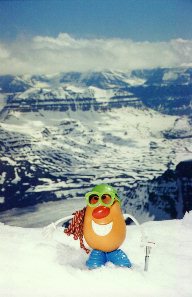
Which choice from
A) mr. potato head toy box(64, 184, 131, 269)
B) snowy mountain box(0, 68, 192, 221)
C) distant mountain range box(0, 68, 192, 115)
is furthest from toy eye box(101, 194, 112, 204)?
distant mountain range box(0, 68, 192, 115)

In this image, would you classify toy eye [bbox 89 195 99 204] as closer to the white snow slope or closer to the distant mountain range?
the white snow slope

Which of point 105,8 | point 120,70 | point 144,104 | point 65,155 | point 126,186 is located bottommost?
point 126,186

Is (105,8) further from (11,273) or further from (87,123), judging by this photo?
(11,273)

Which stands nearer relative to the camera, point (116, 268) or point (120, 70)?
point (116, 268)

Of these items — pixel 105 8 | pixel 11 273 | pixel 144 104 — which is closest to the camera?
pixel 11 273

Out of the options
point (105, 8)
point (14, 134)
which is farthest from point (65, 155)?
point (105, 8)

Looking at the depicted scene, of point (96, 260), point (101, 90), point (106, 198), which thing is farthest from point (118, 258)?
point (101, 90)

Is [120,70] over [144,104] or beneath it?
over

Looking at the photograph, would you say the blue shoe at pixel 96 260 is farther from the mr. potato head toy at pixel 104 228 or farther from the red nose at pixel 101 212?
the red nose at pixel 101 212
